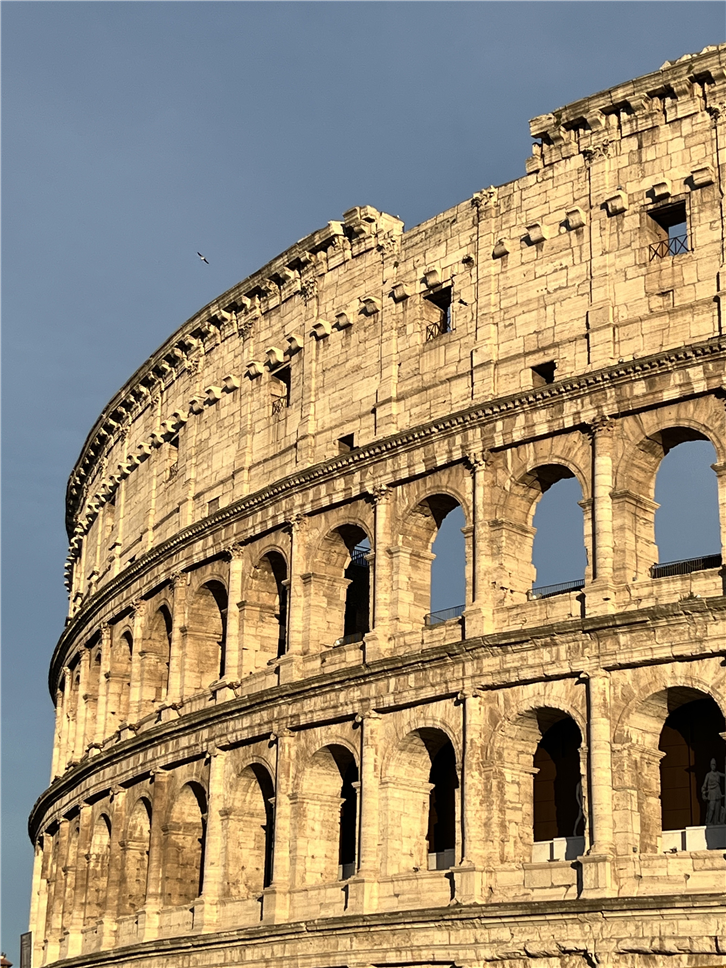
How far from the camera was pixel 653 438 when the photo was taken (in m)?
30.3

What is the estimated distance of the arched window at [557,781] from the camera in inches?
1209

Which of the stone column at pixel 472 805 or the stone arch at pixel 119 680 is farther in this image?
the stone arch at pixel 119 680

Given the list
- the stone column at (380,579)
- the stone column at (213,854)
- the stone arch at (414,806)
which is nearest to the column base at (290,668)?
the stone column at (380,579)

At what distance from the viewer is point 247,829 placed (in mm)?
36500

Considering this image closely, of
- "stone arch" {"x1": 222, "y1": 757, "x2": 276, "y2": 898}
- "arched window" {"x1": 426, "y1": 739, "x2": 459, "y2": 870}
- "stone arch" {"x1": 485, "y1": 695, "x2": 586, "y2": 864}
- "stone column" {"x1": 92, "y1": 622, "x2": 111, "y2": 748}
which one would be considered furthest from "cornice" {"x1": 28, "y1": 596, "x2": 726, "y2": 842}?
"stone column" {"x1": 92, "y1": 622, "x2": 111, "y2": 748}

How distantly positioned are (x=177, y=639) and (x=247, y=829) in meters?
6.09

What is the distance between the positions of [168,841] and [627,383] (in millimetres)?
16248

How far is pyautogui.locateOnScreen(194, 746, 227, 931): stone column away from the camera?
36.0 meters

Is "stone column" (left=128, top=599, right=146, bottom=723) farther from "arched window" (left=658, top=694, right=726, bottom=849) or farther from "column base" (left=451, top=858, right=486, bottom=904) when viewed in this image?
"arched window" (left=658, top=694, right=726, bottom=849)

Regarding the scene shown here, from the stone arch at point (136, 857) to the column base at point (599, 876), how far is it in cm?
1504

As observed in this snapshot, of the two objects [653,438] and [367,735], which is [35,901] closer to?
[367,735]

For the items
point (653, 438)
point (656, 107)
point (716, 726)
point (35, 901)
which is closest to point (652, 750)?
point (716, 726)

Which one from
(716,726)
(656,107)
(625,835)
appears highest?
(656,107)

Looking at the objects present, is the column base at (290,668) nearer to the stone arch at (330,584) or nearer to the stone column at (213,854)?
the stone arch at (330,584)
